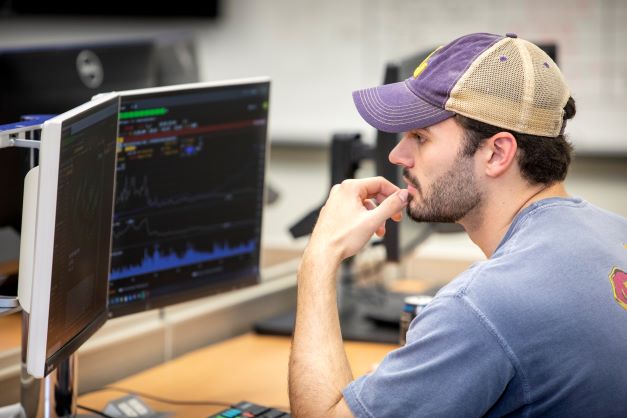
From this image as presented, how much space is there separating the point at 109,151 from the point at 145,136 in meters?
0.15

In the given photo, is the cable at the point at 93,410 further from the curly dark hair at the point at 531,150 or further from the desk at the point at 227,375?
the curly dark hair at the point at 531,150

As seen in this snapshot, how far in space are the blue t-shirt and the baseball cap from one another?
0.21 meters

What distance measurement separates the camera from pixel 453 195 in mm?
1440

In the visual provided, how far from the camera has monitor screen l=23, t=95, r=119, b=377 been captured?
127cm

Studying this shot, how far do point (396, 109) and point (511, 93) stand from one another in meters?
0.19

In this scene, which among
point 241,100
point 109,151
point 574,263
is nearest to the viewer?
point 574,263

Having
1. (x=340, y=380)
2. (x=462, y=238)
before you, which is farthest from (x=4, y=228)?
(x=462, y=238)

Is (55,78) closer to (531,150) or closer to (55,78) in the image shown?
(55,78)

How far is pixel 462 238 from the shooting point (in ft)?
13.0

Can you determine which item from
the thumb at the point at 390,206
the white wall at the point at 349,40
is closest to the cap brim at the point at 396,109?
the thumb at the point at 390,206

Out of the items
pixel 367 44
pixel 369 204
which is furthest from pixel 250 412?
pixel 367 44

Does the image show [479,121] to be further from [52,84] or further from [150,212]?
[52,84]

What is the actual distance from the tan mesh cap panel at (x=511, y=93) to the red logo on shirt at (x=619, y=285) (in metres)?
0.23

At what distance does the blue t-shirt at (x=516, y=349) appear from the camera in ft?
4.00
